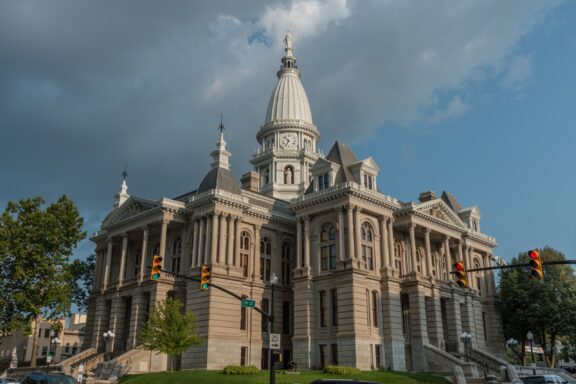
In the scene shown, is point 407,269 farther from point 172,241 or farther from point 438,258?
point 172,241

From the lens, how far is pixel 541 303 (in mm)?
70500

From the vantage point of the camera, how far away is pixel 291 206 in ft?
209

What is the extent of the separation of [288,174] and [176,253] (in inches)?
1179

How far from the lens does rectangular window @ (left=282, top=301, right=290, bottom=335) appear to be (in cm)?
6347

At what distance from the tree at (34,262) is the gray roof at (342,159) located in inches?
1171

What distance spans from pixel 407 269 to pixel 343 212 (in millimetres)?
12166

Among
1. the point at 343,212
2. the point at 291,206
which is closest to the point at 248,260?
the point at 291,206

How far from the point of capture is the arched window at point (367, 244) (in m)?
59.2

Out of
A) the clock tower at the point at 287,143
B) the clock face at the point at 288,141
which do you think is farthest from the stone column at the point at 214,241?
the clock face at the point at 288,141

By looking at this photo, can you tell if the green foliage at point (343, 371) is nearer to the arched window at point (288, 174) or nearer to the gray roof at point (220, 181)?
the gray roof at point (220, 181)

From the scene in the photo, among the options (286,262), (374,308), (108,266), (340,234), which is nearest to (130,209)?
(108,266)

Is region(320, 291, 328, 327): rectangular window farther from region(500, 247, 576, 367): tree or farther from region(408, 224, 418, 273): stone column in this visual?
region(500, 247, 576, 367): tree

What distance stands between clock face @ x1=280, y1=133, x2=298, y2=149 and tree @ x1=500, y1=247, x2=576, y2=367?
36.1 meters

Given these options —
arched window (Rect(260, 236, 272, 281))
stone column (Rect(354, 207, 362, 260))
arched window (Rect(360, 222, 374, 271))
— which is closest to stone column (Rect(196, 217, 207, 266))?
arched window (Rect(260, 236, 272, 281))
